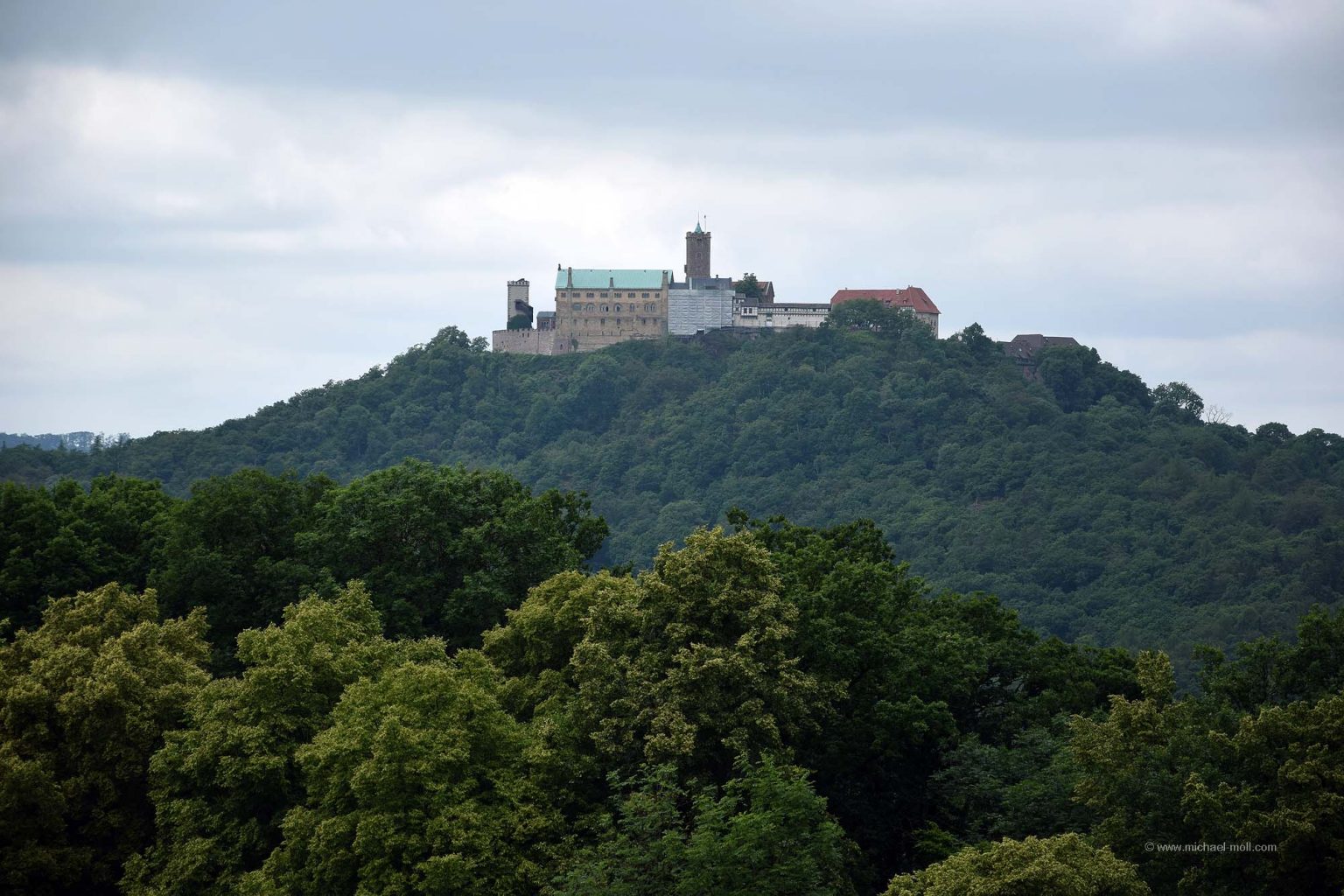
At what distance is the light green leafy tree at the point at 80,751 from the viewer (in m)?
34.1

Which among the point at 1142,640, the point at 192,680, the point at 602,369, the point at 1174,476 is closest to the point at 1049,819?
the point at 192,680

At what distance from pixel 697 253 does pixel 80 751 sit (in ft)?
416

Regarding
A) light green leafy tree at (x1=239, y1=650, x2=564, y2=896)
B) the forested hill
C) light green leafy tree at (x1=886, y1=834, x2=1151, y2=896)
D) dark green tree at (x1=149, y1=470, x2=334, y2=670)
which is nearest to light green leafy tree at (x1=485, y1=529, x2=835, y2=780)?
light green leafy tree at (x1=239, y1=650, x2=564, y2=896)

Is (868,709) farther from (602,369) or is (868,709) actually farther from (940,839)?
(602,369)

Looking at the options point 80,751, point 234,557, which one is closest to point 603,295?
point 234,557

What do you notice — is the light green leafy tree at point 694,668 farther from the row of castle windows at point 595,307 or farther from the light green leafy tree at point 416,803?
the row of castle windows at point 595,307

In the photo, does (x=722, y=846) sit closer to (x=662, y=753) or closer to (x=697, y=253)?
(x=662, y=753)

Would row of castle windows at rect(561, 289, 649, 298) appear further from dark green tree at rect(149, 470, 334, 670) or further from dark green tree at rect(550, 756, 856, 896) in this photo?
dark green tree at rect(550, 756, 856, 896)

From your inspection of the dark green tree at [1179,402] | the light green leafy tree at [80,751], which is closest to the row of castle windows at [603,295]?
the dark green tree at [1179,402]

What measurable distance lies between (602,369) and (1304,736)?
410 feet

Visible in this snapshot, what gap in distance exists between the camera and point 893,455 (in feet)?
454

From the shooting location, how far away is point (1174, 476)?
407 feet

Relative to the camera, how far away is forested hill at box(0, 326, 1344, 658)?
108 m

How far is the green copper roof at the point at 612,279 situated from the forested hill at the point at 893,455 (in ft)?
18.8
